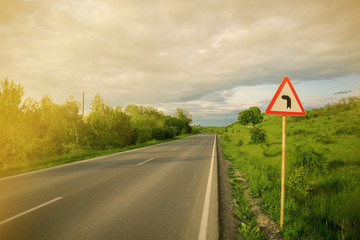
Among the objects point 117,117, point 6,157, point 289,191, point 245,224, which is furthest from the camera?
point 117,117

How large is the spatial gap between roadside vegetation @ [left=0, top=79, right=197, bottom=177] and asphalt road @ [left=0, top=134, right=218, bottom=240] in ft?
13.7

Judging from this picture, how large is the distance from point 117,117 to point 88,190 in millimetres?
16441

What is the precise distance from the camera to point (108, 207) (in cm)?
421

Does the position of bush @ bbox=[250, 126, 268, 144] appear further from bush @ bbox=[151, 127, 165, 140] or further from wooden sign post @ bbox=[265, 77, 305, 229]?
bush @ bbox=[151, 127, 165, 140]

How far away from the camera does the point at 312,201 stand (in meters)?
4.71

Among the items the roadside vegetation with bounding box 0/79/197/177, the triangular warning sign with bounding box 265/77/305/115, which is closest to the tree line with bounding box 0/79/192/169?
the roadside vegetation with bounding box 0/79/197/177

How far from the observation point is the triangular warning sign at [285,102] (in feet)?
11.8

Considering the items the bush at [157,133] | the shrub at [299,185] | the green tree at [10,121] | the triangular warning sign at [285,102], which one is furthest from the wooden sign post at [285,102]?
the bush at [157,133]

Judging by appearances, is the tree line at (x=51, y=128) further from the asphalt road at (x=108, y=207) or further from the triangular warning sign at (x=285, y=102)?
the triangular warning sign at (x=285, y=102)

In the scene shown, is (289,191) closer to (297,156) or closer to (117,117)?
(297,156)

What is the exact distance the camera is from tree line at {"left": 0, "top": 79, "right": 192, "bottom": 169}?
463 inches

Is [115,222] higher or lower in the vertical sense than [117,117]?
Result: lower

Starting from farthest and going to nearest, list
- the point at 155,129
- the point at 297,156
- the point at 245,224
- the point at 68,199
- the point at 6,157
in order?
the point at 155,129
the point at 6,157
the point at 297,156
the point at 68,199
the point at 245,224

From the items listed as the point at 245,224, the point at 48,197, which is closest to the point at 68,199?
the point at 48,197
